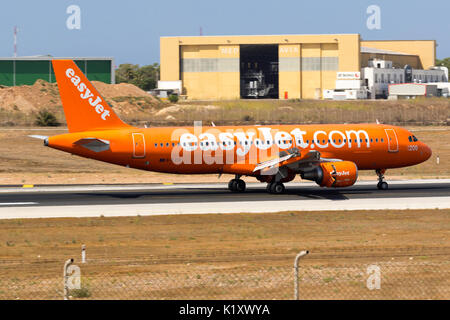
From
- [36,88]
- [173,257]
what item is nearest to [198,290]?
[173,257]

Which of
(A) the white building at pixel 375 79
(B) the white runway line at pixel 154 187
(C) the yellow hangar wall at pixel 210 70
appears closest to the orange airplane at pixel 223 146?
(B) the white runway line at pixel 154 187

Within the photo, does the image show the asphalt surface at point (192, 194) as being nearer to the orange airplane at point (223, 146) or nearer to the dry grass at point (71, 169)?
the orange airplane at point (223, 146)

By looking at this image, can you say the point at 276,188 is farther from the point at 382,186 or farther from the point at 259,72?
the point at 259,72

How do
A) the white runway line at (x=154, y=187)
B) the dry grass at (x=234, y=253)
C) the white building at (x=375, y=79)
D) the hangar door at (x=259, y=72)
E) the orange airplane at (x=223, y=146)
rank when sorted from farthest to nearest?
the hangar door at (x=259, y=72)
the white building at (x=375, y=79)
the white runway line at (x=154, y=187)
the orange airplane at (x=223, y=146)
the dry grass at (x=234, y=253)

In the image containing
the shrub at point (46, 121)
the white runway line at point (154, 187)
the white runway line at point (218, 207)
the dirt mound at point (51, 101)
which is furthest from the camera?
the dirt mound at point (51, 101)

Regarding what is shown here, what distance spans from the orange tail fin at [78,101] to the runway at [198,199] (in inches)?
178

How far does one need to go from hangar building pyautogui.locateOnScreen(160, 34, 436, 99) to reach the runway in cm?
10608

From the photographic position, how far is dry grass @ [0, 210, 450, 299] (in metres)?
19.3

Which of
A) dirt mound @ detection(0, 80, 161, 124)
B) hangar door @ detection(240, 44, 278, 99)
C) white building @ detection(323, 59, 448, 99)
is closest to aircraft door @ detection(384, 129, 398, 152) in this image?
dirt mound @ detection(0, 80, 161, 124)

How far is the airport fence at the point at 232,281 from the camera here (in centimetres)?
1851

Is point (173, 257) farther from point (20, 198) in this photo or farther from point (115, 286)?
point (20, 198)

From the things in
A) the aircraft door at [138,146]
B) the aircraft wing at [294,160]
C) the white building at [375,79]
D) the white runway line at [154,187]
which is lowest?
the white runway line at [154,187]

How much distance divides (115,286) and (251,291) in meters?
3.77

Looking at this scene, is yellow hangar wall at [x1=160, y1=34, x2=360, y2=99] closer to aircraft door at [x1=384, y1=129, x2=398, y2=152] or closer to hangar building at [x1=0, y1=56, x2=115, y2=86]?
hangar building at [x1=0, y1=56, x2=115, y2=86]
